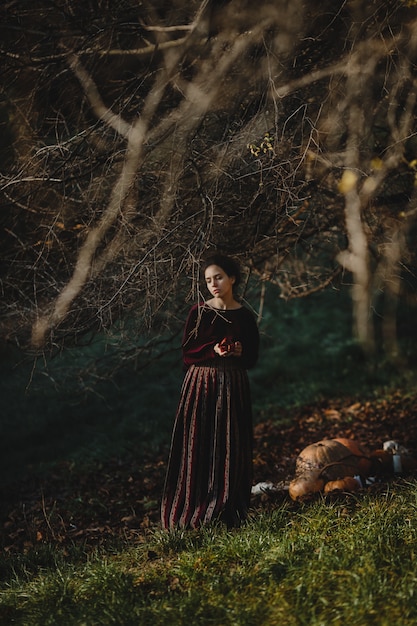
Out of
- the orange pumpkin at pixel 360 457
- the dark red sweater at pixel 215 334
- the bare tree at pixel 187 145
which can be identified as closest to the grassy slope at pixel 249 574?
the orange pumpkin at pixel 360 457

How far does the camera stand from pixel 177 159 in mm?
5688

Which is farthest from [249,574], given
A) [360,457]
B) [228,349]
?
[360,457]

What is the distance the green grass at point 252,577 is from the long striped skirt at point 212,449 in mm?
278

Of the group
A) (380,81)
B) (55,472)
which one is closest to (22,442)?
(55,472)

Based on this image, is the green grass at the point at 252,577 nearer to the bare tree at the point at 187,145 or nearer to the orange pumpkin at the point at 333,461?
the orange pumpkin at the point at 333,461

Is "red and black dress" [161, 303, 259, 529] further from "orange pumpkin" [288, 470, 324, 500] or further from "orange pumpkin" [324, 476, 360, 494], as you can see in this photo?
"orange pumpkin" [324, 476, 360, 494]

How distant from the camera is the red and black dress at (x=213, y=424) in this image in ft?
18.2

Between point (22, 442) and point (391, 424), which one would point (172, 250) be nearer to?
point (391, 424)

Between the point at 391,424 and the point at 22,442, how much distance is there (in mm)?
5606

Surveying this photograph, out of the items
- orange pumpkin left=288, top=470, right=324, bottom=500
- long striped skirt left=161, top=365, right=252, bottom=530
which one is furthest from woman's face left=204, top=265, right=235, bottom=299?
orange pumpkin left=288, top=470, right=324, bottom=500

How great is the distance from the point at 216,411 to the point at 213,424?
12 cm

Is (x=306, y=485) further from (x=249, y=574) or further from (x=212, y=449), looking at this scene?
(x=249, y=574)

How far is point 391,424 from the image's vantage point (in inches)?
370

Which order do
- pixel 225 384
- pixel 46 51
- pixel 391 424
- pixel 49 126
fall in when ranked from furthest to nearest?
1. pixel 391 424
2. pixel 49 126
3. pixel 46 51
4. pixel 225 384
